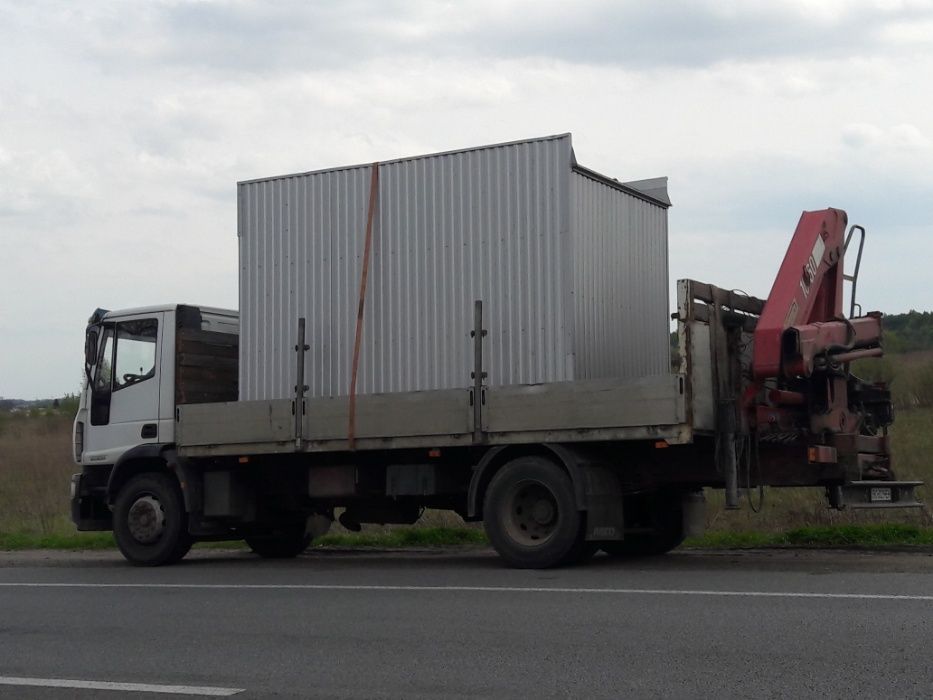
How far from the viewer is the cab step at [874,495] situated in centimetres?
1180

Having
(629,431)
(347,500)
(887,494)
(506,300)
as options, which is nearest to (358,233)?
(506,300)

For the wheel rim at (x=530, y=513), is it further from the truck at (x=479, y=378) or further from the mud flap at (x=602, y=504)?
the mud flap at (x=602, y=504)

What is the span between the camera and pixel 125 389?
49.1 feet

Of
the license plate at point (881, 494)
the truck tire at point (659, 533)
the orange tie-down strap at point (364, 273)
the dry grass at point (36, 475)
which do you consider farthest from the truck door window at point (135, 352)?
the license plate at point (881, 494)

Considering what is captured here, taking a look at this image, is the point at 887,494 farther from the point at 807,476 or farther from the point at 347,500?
the point at 347,500

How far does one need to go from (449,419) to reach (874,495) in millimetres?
3949

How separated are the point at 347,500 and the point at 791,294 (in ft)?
17.1

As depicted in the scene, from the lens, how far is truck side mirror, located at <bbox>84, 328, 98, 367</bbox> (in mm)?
15141

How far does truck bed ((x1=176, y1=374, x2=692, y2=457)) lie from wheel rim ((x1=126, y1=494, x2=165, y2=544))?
2.48 feet

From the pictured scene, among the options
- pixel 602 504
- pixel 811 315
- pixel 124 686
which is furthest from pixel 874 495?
pixel 124 686

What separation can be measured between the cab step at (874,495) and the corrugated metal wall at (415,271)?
2714mm

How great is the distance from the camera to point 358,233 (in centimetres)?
1375

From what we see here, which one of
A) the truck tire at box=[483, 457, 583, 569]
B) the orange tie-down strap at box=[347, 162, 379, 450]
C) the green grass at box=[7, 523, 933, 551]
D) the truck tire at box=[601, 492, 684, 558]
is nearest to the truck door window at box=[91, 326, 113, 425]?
the orange tie-down strap at box=[347, 162, 379, 450]

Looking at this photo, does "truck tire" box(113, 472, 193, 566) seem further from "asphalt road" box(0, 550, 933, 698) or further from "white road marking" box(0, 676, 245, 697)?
"white road marking" box(0, 676, 245, 697)
